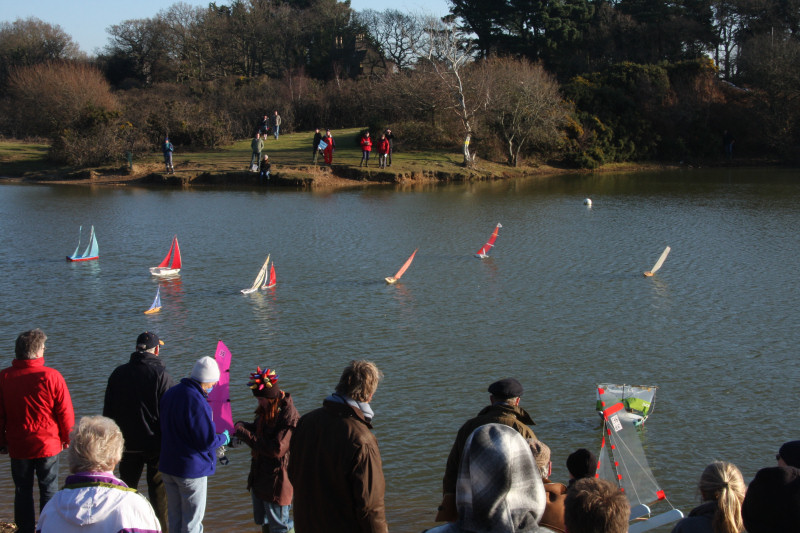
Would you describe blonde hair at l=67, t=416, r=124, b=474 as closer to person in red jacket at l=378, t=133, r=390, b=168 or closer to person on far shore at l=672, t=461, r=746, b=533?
person on far shore at l=672, t=461, r=746, b=533

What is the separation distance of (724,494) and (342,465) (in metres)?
1.97

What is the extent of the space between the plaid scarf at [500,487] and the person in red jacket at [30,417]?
3.80 metres

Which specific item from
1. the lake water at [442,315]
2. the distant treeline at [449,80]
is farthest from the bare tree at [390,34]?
the lake water at [442,315]

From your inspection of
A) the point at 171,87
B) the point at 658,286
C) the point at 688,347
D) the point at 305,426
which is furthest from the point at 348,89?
the point at 305,426

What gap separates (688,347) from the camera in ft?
37.4

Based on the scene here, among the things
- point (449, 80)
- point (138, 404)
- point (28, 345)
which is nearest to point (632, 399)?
point (138, 404)

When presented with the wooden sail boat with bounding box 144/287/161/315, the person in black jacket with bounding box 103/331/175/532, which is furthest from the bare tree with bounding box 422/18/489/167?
the person in black jacket with bounding box 103/331/175/532

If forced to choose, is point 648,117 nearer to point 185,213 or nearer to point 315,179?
point 315,179

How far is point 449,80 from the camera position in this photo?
41.3 m

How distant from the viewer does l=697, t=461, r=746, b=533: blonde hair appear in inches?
138

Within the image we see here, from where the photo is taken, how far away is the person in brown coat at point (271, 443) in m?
5.15

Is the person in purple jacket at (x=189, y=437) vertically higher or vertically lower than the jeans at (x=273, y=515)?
higher

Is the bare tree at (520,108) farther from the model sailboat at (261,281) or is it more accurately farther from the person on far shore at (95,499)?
the person on far shore at (95,499)

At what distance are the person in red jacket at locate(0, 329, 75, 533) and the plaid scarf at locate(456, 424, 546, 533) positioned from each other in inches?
150
